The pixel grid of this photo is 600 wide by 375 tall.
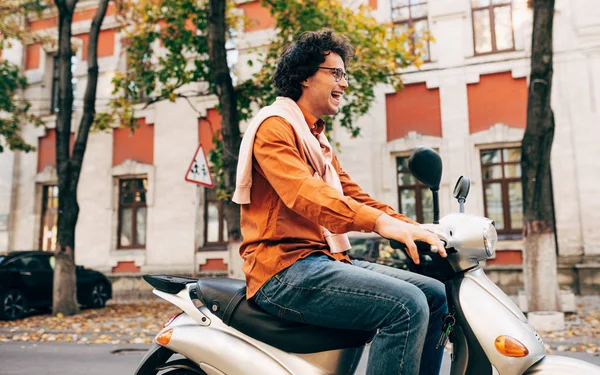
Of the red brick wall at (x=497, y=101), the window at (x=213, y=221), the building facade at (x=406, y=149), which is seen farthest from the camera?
the window at (x=213, y=221)

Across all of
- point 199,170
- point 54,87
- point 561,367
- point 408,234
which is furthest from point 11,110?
point 561,367

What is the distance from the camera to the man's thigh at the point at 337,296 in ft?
6.70

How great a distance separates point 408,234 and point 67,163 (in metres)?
10.6

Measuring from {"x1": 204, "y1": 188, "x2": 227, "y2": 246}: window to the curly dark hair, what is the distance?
40.8ft

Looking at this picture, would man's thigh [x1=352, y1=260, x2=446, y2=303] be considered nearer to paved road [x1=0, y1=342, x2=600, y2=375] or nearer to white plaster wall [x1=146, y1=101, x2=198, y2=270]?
paved road [x1=0, y1=342, x2=600, y2=375]

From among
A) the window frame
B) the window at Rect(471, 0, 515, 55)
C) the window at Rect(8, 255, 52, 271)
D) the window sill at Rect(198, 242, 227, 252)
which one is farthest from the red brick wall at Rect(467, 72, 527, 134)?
the window at Rect(8, 255, 52, 271)

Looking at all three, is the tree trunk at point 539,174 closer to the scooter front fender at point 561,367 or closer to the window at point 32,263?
the scooter front fender at point 561,367

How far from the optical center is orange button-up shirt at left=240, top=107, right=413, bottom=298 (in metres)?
1.98

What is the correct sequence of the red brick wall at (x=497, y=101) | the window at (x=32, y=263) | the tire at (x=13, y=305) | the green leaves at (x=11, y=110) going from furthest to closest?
the green leaves at (x=11, y=110) < the red brick wall at (x=497, y=101) < the window at (x=32, y=263) < the tire at (x=13, y=305)

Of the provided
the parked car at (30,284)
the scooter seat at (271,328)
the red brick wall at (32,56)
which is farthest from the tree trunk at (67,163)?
Answer: the scooter seat at (271,328)

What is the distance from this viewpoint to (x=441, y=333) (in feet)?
7.48

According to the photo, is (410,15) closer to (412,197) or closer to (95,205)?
(412,197)

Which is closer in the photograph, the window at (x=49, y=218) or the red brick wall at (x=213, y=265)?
the red brick wall at (x=213, y=265)

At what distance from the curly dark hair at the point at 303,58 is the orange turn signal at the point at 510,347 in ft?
4.45
